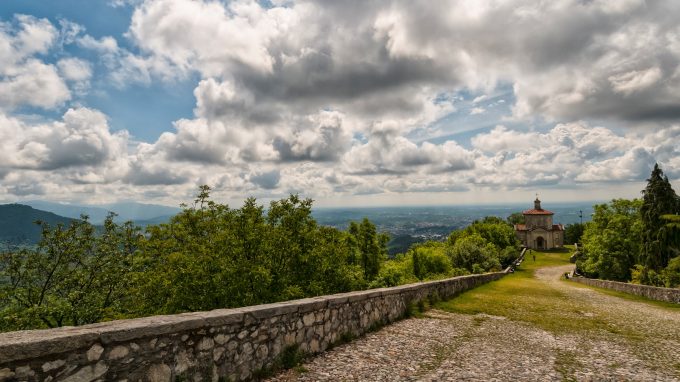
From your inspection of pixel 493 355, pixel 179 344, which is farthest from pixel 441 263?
pixel 179 344

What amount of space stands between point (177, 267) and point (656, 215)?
159ft

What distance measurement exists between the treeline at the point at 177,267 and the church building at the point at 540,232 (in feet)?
394

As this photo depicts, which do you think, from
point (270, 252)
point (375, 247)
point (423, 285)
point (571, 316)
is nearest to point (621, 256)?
point (375, 247)

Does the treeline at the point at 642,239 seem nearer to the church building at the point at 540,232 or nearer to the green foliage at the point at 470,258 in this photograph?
the green foliage at the point at 470,258

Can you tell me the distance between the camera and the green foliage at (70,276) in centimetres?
1998

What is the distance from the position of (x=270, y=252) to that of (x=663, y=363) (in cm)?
1471

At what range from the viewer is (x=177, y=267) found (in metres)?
18.8

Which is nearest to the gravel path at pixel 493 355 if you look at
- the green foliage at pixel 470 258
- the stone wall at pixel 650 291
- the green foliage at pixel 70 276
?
the stone wall at pixel 650 291

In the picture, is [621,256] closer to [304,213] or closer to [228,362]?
[304,213]

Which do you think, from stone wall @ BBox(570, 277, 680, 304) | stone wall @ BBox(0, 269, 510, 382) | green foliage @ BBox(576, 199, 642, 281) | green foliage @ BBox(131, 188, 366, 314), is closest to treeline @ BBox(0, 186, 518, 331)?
green foliage @ BBox(131, 188, 366, 314)

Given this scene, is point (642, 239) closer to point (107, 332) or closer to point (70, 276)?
point (107, 332)

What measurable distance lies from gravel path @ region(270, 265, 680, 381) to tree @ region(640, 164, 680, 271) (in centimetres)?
3362

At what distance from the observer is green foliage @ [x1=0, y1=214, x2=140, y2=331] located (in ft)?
65.6

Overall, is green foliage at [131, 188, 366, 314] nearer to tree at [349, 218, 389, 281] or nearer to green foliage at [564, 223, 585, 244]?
tree at [349, 218, 389, 281]
